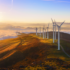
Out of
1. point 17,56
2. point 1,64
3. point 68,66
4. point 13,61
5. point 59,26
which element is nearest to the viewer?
point 68,66

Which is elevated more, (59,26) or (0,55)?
(59,26)

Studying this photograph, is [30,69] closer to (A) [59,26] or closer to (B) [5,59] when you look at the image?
(B) [5,59]

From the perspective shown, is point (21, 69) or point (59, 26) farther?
point (59, 26)

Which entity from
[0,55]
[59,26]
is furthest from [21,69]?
[59,26]

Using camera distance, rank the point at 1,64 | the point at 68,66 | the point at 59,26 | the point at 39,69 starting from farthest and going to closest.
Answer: the point at 59,26 → the point at 1,64 → the point at 68,66 → the point at 39,69

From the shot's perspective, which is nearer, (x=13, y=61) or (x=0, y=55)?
(x=13, y=61)

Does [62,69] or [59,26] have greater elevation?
[59,26]

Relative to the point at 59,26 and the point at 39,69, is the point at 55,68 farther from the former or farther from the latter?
the point at 59,26

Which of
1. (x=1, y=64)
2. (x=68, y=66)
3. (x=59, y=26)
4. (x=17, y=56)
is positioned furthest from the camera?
(x=59, y=26)

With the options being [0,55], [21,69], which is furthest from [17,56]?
[21,69]
